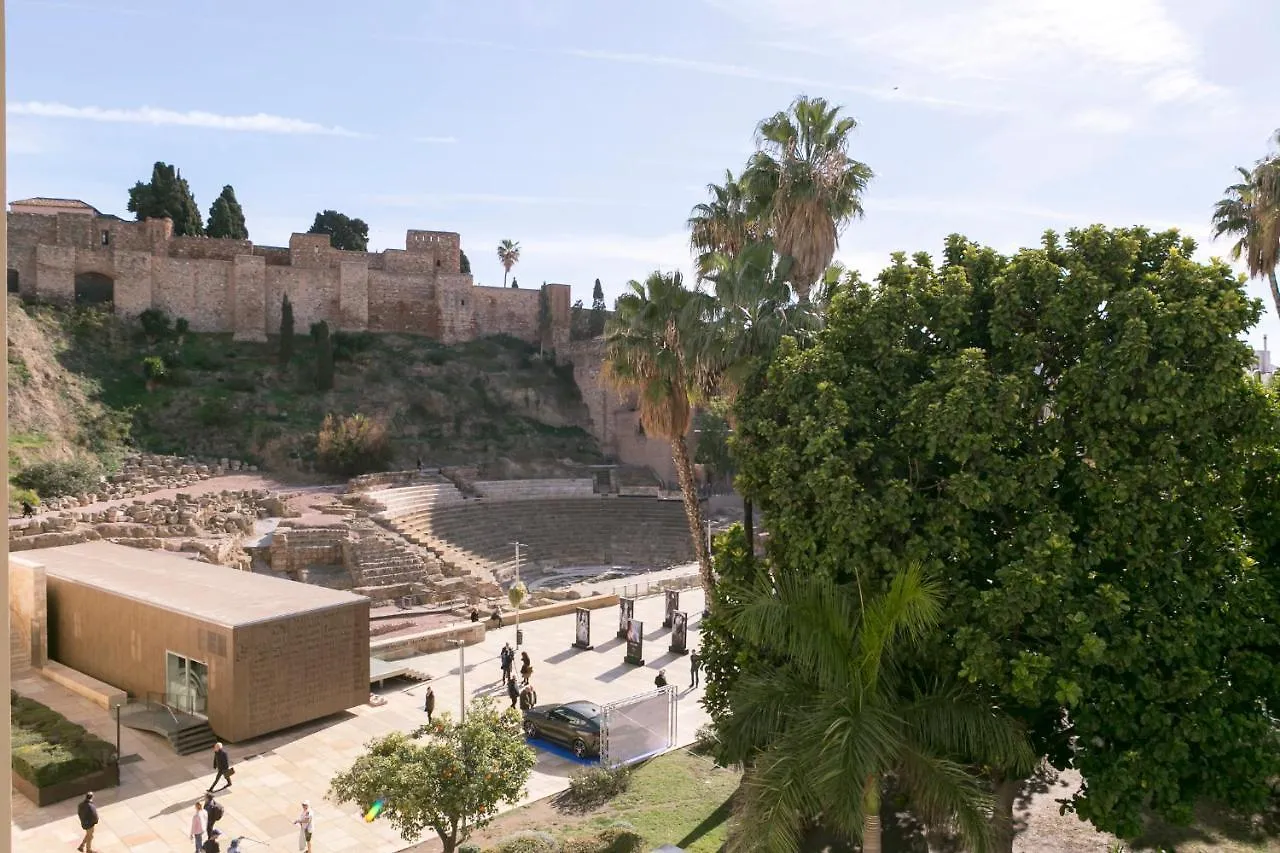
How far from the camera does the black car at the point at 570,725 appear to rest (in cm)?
1391

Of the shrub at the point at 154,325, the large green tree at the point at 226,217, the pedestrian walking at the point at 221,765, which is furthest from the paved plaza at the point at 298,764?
the large green tree at the point at 226,217

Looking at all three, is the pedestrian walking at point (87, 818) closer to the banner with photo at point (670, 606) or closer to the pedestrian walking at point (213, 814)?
the pedestrian walking at point (213, 814)

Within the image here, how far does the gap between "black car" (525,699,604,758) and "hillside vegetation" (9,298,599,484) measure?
102 ft

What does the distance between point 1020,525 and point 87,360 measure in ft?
175

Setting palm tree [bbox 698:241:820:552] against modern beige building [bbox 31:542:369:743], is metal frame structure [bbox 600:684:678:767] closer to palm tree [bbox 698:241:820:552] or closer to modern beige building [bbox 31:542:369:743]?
palm tree [bbox 698:241:820:552]

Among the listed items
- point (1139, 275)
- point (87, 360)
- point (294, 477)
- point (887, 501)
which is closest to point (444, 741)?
point (887, 501)

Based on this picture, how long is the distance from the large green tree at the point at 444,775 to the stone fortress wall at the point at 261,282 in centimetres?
5362

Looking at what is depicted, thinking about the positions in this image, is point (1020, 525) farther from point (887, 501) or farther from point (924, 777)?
point (924, 777)

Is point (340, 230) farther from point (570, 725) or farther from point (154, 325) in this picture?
point (570, 725)

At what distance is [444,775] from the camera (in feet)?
29.6

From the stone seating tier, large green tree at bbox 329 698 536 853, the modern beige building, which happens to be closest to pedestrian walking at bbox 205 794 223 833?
large green tree at bbox 329 698 536 853

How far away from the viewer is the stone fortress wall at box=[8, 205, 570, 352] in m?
51.9

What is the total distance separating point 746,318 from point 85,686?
14831 millimetres

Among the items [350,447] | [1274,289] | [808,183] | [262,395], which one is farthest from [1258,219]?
[262,395]
